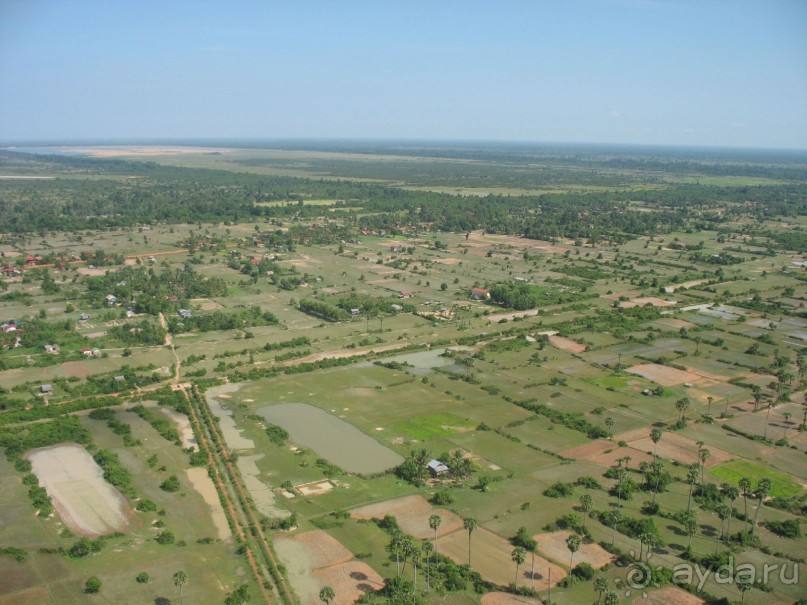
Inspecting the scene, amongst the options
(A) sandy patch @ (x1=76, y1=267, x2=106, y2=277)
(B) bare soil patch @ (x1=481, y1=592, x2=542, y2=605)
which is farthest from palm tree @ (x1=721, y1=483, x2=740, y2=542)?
(A) sandy patch @ (x1=76, y1=267, x2=106, y2=277)

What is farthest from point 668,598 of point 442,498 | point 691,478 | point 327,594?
point 327,594

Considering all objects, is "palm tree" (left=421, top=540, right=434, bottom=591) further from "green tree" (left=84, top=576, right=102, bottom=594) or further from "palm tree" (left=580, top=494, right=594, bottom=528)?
"green tree" (left=84, top=576, right=102, bottom=594)

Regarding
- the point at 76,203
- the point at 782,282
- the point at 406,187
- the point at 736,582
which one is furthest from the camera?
the point at 406,187

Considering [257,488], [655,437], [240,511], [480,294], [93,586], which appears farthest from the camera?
[480,294]

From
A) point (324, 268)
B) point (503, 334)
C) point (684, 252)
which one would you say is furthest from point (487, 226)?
point (503, 334)

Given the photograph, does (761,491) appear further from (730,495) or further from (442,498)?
(442,498)

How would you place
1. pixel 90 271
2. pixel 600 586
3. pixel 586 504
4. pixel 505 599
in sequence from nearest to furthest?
pixel 600 586 < pixel 505 599 < pixel 586 504 < pixel 90 271

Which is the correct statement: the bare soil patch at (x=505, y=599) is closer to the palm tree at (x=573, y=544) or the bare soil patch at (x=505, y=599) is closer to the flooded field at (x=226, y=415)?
the palm tree at (x=573, y=544)

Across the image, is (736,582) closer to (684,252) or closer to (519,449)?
(519,449)
